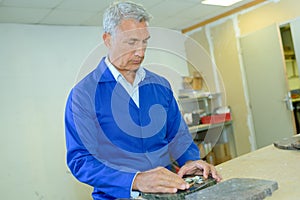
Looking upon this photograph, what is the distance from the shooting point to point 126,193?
0.96m

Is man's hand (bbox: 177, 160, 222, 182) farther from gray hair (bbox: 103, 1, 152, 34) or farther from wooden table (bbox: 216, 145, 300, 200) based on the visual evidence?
gray hair (bbox: 103, 1, 152, 34)

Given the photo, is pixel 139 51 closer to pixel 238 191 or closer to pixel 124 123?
pixel 124 123

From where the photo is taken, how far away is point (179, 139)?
1295 millimetres

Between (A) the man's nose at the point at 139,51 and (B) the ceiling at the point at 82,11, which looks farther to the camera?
(B) the ceiling at the point at 82,11

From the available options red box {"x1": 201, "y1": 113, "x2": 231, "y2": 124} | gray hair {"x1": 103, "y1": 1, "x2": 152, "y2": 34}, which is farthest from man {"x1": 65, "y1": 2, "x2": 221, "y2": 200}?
red box {"x1": 201, "y1": 113, "x2": 231, "y2": 124}

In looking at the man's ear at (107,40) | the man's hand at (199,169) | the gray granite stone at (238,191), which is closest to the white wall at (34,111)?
the man's ear at (107,40)

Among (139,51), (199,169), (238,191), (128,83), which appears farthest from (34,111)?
(238,191)

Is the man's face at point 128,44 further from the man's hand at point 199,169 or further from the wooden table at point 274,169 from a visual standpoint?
the wooden table at point 274,169

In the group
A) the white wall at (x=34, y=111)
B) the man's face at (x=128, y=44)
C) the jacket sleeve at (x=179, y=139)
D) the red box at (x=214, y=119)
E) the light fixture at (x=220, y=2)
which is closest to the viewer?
the man's face at (x=128, y=44)

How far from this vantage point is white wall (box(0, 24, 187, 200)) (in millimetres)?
3240

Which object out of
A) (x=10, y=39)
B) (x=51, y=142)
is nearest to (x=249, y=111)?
(x=51, y=142)

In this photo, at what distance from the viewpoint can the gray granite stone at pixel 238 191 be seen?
2.51 ft

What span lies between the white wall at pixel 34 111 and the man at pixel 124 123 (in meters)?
2.44

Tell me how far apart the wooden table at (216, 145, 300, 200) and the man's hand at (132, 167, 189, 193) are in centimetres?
25
